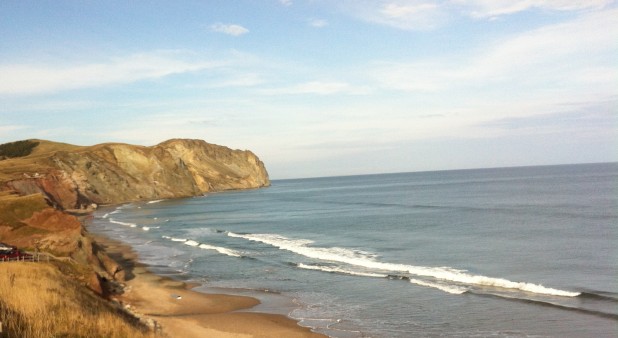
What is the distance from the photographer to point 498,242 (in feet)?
141

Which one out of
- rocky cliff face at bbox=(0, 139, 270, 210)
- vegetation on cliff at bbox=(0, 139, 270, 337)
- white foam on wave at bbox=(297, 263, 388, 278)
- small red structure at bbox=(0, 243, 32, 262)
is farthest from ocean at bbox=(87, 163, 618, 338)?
rocky cliff face at bbox=(0, 139, 270, 210)

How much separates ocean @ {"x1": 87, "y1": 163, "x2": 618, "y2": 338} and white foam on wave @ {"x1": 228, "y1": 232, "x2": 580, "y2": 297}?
0.08 meters

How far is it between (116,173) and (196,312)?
110137 mm

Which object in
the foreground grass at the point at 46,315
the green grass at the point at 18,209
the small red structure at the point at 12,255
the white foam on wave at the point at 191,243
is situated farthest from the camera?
the white foam on wave at the point at 191,243

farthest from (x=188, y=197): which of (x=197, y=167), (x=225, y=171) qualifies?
(x=225, y=171)

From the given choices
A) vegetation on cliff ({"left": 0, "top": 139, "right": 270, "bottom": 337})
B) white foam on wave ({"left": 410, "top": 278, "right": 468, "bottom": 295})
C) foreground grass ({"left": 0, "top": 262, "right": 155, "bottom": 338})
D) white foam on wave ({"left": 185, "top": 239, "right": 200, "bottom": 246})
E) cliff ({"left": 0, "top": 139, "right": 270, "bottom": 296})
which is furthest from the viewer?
white foam on wave ({"left": 185, "top": 239, "right": 200, "bottom": 246})

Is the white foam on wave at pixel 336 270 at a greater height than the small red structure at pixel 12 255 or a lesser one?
lesser

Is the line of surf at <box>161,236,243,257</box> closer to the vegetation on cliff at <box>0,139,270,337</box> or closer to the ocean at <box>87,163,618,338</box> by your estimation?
the ocean at <box>87,163,618,338</box>

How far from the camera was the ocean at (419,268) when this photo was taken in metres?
22.3

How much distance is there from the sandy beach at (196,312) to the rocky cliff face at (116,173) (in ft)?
169

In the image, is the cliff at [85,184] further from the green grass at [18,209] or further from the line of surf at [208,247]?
the line of surf at [208,247]

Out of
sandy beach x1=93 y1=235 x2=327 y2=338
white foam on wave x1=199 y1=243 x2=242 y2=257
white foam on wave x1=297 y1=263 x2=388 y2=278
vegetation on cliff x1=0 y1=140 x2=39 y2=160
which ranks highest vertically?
vegetation on cliff x1=0 y1=140 x2=39 y2=160

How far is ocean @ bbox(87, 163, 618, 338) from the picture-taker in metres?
22.3

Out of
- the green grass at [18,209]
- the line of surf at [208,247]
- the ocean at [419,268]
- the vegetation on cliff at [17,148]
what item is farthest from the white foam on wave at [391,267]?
the vegetation on cliff at [17,148]
